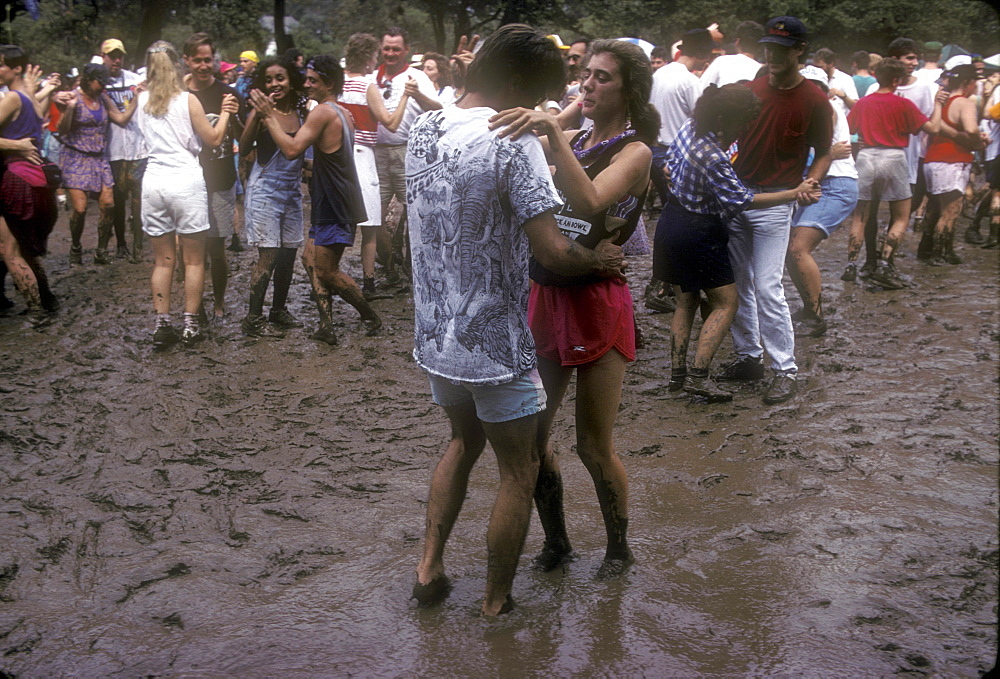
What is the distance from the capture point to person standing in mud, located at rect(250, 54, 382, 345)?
6.78 m

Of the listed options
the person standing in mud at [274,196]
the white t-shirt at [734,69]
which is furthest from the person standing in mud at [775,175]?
the person standing in mud at [274,196]

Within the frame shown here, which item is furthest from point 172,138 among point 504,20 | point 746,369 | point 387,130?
point 504,20

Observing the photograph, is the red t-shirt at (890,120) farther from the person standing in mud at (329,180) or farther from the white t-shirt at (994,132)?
the person standing in mud at (329,180)

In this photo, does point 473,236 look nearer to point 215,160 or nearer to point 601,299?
point 601,299

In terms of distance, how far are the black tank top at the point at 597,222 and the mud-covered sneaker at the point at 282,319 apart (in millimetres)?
4329

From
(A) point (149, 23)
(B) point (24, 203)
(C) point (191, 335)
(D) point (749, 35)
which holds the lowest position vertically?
(C) point (191, 335)

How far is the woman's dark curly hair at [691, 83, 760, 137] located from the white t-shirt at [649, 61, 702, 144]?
3488 mm

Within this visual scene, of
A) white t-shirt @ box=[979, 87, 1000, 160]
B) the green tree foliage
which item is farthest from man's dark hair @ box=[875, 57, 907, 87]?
the green tree foliage

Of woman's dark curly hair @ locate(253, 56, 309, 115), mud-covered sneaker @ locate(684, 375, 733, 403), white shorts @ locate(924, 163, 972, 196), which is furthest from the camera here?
white shorts @ locate(924, 163, 972, 196)

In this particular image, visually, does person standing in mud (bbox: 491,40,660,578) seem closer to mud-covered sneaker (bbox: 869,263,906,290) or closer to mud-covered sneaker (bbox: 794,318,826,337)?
mud-covered sneaker (bbox: 794,318,826,337)

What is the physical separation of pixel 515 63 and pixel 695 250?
3000mm

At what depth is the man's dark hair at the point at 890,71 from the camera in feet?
27.4

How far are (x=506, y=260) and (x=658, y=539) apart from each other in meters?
1.66

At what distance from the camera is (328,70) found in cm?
686
